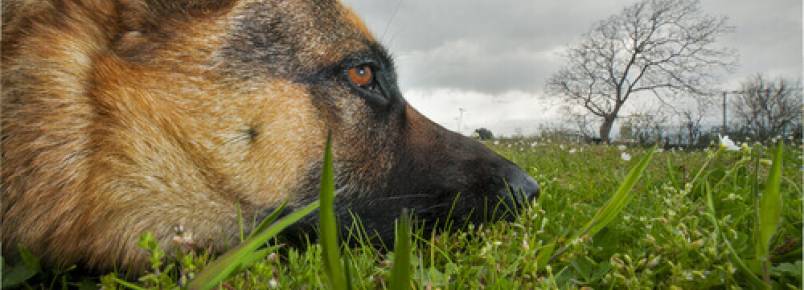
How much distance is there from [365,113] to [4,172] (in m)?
1.39

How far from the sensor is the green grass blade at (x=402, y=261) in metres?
0.82

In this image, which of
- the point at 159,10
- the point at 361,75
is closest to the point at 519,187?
the point at 361,75

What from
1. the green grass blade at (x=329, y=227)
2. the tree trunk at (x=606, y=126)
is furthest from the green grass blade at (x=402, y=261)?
the tree trunk at (x=606, y=126)

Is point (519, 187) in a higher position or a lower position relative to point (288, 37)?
lower

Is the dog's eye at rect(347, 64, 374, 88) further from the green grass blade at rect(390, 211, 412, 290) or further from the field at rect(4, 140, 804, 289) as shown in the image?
the green grass blade at rect(390, 211, 412, 290)

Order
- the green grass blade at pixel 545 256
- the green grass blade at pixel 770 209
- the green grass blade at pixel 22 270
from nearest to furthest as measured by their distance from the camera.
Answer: the green grass blade at pixel 770 209
the green grass blade at pixel 22 270
the green grass blade at pixel 545 256

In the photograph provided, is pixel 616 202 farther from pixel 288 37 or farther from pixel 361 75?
pixel 288 37

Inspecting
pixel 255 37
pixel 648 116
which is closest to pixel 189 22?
pixel 255 37

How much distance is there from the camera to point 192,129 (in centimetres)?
195

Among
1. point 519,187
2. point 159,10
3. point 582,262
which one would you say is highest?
point 159,10

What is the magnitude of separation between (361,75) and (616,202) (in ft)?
4.29

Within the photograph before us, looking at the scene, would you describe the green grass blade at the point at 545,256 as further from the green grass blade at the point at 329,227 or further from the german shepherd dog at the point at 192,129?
the green grass blade at the point at 329,227

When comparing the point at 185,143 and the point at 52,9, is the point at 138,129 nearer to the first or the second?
the point at 185,143

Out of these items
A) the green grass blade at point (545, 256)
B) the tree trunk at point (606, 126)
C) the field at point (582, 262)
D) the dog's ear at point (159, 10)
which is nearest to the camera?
the field at point (582, 262)
